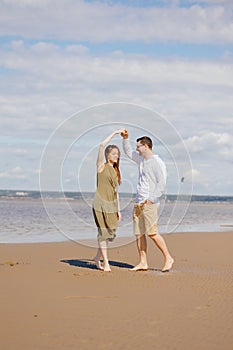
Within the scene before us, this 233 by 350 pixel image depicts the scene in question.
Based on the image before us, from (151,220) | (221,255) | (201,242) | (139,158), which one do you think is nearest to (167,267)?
(151,220)

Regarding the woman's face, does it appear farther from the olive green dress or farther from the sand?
the sand

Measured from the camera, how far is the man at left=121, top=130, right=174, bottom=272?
30.1ft

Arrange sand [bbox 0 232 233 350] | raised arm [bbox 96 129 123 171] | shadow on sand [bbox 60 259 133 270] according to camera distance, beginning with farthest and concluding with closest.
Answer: shadow on sand [bbox 60 259 133 270] → raised arm [bbox 96 129 123 171] → sand [bbox 0 232 233 350]

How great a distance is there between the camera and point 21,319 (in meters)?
6.16

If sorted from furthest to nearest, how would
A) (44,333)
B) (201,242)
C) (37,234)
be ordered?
(37,234)
(201,242)
(44,333)

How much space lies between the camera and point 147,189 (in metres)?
9.23

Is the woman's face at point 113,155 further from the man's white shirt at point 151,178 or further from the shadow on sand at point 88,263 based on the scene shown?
the shadow on sand at point 88,263

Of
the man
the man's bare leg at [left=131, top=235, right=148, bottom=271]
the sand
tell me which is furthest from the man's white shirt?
the sand

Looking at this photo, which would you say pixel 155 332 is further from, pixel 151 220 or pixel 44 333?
pixel 151 220

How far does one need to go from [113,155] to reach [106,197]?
0.63m

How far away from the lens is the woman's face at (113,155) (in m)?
9.23

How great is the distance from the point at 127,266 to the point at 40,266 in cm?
138

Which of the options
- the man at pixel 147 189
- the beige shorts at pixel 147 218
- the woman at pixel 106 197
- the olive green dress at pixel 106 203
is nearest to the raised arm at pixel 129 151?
the man at pixel 147 189

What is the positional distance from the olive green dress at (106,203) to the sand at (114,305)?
24.0 inches
